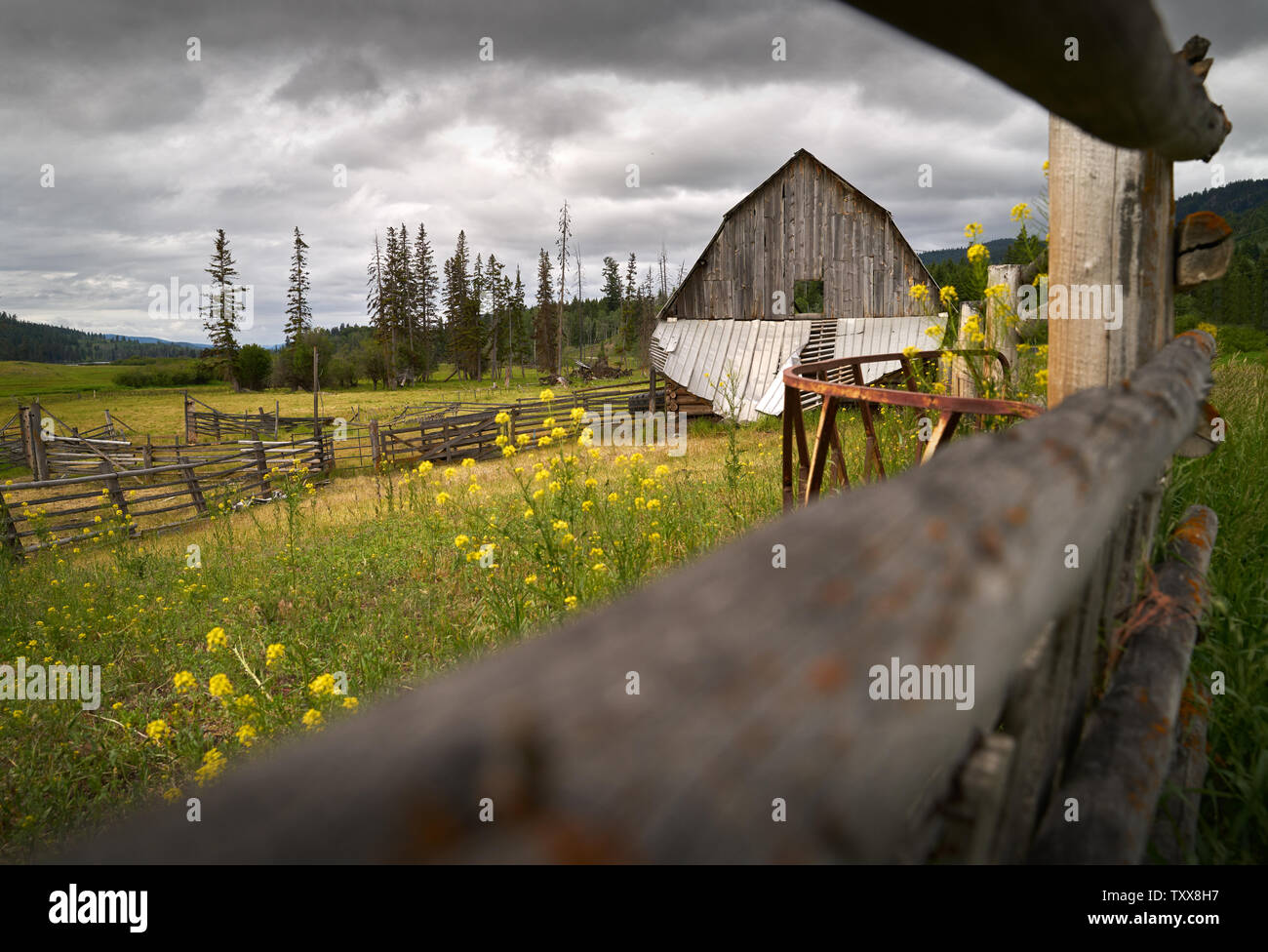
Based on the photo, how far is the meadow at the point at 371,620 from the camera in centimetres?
285

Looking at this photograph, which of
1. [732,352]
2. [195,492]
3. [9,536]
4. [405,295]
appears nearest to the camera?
[9,536]

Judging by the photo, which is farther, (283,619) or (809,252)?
(809,252)

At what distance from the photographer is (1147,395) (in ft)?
4.51

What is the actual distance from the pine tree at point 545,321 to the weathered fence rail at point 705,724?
230 ft

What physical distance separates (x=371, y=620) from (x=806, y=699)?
534 cm

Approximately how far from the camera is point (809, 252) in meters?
18.8

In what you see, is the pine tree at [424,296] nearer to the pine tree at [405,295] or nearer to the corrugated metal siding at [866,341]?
the pine tree at [405,295]

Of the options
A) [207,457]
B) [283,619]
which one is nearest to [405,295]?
[207,457]

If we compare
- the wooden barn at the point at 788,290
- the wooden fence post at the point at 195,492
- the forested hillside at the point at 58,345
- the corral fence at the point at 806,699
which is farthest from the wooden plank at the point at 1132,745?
the forested hillside at the point at 58,345

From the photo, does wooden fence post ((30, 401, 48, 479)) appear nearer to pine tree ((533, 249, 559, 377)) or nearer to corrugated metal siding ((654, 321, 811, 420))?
corrugated metal siding ((654, 321, 811, 420))

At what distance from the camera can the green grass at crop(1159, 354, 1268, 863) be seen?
6.23ft

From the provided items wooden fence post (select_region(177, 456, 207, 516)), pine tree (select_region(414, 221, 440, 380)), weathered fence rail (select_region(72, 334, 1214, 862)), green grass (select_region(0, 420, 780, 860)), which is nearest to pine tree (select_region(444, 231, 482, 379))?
pine tree (select_region(414, 221, 440, 380))

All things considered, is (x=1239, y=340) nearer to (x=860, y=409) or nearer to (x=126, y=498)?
(x=860, y=409)
